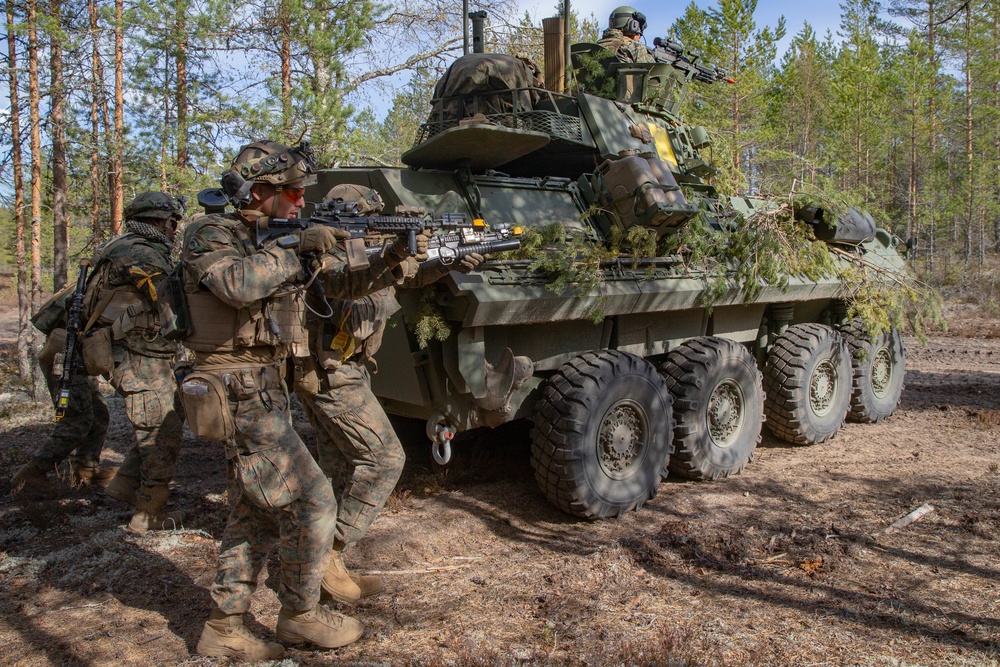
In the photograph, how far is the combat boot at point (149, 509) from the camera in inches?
184

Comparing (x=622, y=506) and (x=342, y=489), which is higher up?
(x=342, y=489)

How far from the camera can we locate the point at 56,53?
888 centimetres

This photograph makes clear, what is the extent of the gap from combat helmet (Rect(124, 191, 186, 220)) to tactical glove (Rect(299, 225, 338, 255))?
234cm

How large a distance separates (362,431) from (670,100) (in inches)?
185

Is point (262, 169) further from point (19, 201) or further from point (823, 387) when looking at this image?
point (19, 201)

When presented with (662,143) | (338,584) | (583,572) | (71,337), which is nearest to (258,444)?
(338,584)

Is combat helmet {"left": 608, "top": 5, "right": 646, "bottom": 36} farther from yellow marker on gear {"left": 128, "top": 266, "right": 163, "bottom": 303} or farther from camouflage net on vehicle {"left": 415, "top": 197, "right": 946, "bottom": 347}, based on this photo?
yellow marker on gear {"left": 128, "top": 266, "right": 163, "bottom": 303}

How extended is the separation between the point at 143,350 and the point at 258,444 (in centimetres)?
217

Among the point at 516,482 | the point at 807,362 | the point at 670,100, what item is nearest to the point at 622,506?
the point at 516,482

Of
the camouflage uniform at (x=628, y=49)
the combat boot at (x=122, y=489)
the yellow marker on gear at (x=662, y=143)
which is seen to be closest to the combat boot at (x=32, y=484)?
the combat boot at (x=122, y=489)

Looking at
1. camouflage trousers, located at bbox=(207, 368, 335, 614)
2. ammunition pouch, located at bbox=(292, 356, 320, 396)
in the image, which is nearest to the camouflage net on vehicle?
ammunition pouch, located at bbox=(292, 356, 320, 396)

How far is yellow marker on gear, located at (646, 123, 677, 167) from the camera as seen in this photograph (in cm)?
651

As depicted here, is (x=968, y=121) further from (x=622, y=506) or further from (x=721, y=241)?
(x=622, y=506)

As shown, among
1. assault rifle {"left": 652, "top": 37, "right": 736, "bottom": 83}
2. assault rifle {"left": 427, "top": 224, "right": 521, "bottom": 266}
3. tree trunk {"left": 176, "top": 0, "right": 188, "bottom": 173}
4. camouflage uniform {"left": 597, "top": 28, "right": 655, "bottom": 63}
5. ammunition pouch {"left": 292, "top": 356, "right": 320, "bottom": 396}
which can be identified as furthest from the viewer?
tree trunk {"left": 176, "top": 0, "right": 188, "bottom": 173}
